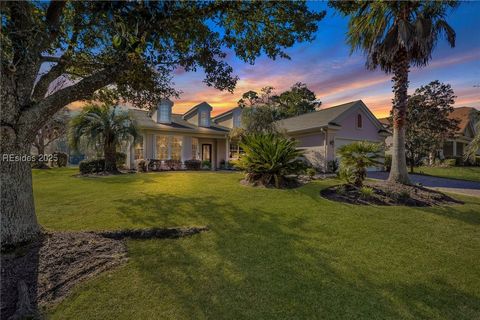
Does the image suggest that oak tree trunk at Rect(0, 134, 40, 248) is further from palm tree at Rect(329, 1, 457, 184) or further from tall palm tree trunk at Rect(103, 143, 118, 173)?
palm tree at Rect(329, 1, 457, 184)

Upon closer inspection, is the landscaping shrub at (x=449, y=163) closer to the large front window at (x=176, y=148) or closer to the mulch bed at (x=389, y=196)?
the mulch bed at (x=389, y=196)

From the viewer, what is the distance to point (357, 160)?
8164 millimetres

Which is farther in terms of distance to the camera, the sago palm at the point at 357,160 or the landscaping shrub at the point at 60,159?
the landscaping shrub at the point at 60,159

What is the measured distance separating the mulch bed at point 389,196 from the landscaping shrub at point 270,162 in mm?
1510

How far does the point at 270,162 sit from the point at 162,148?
→ 10899 mm

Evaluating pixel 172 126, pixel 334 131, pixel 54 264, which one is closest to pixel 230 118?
pixel 172 126

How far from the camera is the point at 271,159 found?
28.7 feet

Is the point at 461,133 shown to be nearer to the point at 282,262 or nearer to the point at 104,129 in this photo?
the point at 282,262

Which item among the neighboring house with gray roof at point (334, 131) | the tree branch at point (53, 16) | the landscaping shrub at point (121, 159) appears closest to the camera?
the tree branch at point (53, 16)

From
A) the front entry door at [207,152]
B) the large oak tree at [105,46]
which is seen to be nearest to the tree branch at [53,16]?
the large oak tree at [105,46]

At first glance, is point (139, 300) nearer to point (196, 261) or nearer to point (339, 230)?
point (196, 261)

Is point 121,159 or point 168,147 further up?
point 168,147

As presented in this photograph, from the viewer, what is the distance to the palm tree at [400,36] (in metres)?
8.66

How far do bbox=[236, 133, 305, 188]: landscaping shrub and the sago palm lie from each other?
1560mm
